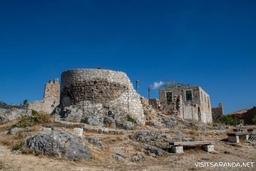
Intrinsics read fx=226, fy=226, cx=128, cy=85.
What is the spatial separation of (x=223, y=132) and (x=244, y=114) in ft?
94.6

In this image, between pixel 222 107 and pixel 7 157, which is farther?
pixel 222 107

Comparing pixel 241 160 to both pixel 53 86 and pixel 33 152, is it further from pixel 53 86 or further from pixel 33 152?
pixel 53 86

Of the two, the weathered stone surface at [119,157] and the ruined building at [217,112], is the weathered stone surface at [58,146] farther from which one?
the ruined building at [217,112]

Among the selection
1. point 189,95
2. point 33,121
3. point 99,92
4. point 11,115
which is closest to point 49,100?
point 11,115

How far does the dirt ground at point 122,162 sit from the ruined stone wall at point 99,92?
5158 millimetres

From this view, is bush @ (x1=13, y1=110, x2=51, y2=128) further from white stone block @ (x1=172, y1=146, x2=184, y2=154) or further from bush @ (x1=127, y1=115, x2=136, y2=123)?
white stone block @ (x1=172, y1=146, x2=184, y2=154)

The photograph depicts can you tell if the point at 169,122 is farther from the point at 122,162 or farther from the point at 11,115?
the point at 11,115

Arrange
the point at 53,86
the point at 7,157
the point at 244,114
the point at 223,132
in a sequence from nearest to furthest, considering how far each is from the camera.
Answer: the point at 7,157
the point at 223,132
the point at 53,86
the point at 244,114

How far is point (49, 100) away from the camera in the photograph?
3669cm

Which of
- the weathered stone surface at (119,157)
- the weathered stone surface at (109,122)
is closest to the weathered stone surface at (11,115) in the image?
the weathered stone surface at (109,122)

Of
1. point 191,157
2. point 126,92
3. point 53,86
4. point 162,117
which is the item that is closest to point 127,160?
point 191,157

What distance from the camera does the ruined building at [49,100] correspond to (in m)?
34.5

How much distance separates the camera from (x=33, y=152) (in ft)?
28.3

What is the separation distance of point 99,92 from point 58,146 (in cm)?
1083
